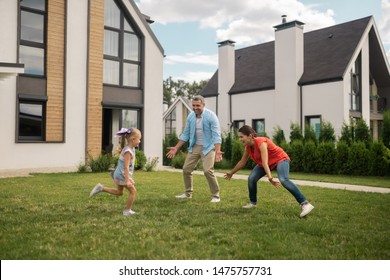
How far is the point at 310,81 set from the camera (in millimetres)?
23000

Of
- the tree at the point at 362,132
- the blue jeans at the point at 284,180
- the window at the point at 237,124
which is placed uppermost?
the window at the point at 237,124

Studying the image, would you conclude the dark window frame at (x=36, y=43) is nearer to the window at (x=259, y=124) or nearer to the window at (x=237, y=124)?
the window at (x=259, y=124)

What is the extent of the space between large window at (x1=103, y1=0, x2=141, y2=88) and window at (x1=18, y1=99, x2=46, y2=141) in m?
3.07

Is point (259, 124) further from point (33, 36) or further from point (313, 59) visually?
point (33, 36)

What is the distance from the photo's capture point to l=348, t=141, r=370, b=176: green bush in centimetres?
1534

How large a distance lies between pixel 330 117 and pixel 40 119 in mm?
15371

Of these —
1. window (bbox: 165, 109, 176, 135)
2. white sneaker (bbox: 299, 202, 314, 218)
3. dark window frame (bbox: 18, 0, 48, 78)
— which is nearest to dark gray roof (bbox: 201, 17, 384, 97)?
window (bbox: 165, 109, 176, 135)

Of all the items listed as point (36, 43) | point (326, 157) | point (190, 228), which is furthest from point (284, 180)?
point (36, 43)

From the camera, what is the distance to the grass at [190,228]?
386 cm

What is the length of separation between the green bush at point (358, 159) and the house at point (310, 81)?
517 centimetres

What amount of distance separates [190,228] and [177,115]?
31.2 metres

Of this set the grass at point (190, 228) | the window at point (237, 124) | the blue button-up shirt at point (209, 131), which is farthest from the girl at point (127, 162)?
the window at point (237, 124)
